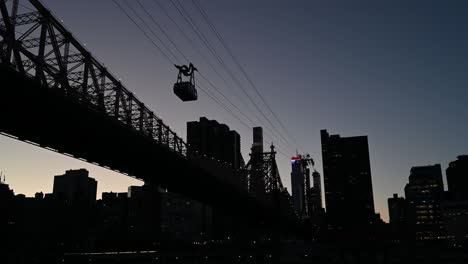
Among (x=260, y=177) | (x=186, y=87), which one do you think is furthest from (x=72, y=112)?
(x=260, y=177)

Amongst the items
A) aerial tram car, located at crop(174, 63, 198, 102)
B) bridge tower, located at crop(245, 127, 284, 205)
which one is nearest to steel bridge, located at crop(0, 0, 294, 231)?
aerial tram car, located at crop(174, 63, 198, 102)

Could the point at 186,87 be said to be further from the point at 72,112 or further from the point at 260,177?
the point at 260,177

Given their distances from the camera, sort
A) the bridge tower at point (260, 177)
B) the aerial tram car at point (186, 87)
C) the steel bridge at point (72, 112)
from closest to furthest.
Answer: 1. the steel bridge at point (72, 112)
2. the aerial tram car at point (186, 87)
3. the bridge tower at point (260, 177)

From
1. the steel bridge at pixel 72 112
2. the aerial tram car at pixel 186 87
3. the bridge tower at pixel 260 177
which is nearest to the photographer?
the steel bridge at pixel 72 112

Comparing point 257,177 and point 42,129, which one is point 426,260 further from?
point 42,129

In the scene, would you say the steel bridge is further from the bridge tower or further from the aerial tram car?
the bridge tower

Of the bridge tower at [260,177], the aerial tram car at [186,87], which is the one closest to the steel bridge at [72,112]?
the aerial tram car at [186,87]

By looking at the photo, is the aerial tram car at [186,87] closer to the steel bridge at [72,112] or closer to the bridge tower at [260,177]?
the steel bridge at [72,112]

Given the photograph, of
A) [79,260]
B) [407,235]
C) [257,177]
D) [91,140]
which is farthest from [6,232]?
[91,140]

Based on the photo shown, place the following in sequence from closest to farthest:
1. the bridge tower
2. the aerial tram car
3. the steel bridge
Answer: the steel bridge → the aerial tram car → the bridge tower

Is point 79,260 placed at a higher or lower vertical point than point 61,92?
lower

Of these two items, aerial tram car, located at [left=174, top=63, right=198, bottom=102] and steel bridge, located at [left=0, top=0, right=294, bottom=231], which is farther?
aerial tram car, located at [left=174, top=63, right=198, bottom=102]
